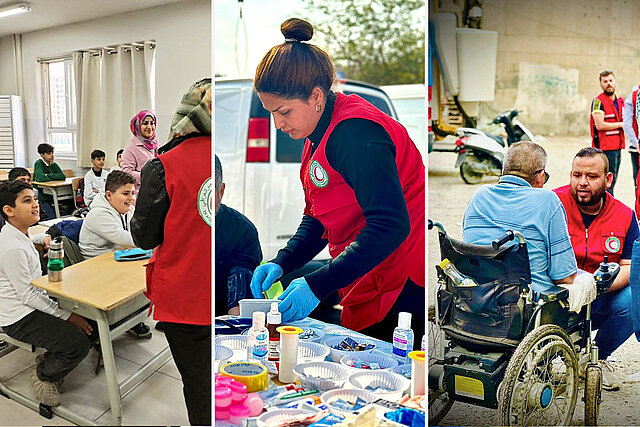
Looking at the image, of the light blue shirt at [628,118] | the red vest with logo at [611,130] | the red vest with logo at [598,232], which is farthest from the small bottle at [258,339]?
the light blue shirt at [628,118]

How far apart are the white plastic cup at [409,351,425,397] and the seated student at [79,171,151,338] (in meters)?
0.94

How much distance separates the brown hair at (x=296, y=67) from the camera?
7.00 ft

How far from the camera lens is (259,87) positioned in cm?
217

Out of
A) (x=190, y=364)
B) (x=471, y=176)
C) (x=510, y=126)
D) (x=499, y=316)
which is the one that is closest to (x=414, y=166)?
(x=471, y=176)

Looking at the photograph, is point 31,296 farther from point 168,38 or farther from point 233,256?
point 168,38

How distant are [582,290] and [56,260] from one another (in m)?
1.96

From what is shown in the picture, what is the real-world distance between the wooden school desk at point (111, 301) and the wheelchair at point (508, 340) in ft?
3.60

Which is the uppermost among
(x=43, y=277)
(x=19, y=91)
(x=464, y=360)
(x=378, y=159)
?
(x=19, y=91)

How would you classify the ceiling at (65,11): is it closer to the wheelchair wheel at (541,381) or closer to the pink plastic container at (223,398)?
the pink plastic container at (223,398)

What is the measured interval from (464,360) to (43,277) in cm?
161

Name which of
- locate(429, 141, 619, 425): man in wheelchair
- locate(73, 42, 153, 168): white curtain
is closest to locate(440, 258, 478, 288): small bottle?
locate(429, 141, 619, 425): man in wheelchair

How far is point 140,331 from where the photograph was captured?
2125 millimetres

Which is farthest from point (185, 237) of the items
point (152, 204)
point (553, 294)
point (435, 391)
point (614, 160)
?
point (614, 160)

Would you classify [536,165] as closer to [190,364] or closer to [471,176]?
[471,176]
